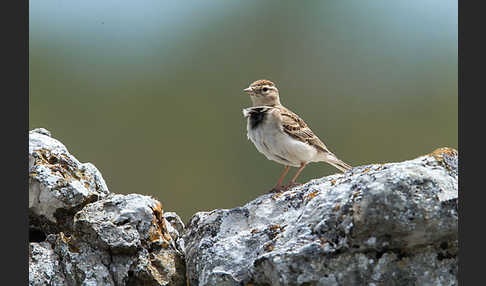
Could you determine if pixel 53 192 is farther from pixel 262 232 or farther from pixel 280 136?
pixel 280 136

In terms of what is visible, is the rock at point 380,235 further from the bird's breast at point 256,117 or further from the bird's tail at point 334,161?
the bird's tail at point 334,161

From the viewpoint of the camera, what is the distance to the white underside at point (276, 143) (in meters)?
7.91

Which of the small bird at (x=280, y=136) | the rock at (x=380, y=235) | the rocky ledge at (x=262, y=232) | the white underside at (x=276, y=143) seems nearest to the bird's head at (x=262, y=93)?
the small bird at (x=280, y=136)

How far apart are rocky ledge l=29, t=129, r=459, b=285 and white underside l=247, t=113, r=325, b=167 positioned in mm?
2462

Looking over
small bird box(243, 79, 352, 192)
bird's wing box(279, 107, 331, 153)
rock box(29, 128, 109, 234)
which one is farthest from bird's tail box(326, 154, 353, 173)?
rock box(29, 128, 109, 234)

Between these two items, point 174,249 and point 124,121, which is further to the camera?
point 124,121

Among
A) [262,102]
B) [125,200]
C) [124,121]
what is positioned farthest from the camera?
[124,121]

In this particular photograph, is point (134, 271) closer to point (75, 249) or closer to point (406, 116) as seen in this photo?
point (75, 249)

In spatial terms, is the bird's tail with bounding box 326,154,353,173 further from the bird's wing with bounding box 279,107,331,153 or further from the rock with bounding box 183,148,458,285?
the rock with bounding box 183,148,458,285

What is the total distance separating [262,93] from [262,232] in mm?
4745

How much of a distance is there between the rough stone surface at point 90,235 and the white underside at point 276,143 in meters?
2.81

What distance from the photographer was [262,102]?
912cm

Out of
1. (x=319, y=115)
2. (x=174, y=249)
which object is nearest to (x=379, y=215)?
(x=174, y=249)

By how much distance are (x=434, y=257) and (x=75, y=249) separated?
3.00 metres
